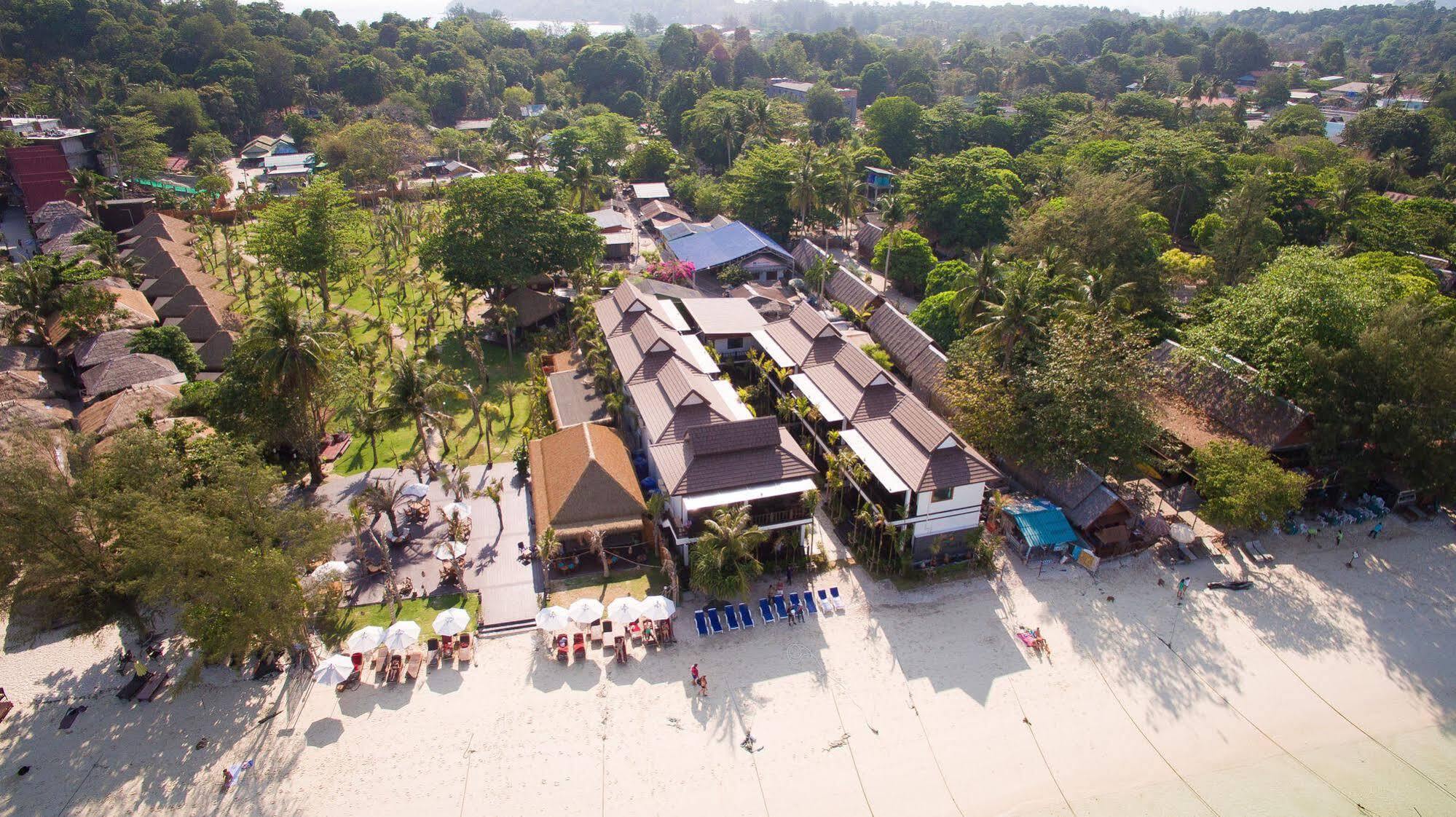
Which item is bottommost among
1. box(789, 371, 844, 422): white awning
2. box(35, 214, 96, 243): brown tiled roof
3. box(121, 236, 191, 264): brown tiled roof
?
box(789, 371, 844, 422): white awning

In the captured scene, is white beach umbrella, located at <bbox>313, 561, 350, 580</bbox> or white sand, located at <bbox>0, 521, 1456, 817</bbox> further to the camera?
white beach umbrella, located at <bbox>313, 561, 350, 580</bbox>

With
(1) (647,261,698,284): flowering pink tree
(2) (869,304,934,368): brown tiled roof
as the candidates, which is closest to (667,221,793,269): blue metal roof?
(1) (647,261,698,284): flowering pink tree

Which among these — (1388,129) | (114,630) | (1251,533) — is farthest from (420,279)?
(1388,129)

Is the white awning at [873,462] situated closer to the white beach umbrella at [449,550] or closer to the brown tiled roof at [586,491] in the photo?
the brown tiled roof at [586,491]

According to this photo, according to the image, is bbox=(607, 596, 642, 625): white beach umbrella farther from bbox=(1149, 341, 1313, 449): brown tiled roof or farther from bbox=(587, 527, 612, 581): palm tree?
bbox=(1149, 341, 1313, 449): brown tiled roof

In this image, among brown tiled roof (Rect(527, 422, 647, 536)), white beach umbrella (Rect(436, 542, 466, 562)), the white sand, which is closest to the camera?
the white sand

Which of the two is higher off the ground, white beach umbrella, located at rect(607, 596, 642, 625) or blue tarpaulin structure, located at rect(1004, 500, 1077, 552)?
white beach umbrella, located at rect(607, 596, 642, 625)

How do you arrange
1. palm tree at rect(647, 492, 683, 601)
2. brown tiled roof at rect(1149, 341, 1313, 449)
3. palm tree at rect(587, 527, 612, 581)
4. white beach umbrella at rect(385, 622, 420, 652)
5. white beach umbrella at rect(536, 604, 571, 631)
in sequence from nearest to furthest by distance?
white beach umbrella at rect(385, 622, 420, 652), white beach umbrella at rect(536, 604, 571, 631), palm tree at rect(647, 492, 683, 601), palm tree at rect(587, 527, 612, 581), brown tiled roof at rect(1149, 341, 1313, 449)

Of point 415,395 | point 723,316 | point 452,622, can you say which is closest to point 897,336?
point 723,316
